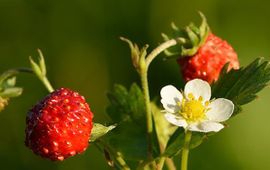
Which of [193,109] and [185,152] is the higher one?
[193,109]

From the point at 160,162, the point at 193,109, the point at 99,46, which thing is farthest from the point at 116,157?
the point at 99,46

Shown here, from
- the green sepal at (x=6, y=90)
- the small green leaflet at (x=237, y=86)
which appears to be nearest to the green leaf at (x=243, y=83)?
the small green leaflet at (x=237, y=86)

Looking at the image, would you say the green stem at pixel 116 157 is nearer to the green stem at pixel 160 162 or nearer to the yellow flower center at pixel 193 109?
the green stem at pixel 160 162

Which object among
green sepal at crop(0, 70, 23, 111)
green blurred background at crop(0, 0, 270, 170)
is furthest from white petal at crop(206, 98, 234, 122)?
green blurred background at crop(0, 0, 270, 170)

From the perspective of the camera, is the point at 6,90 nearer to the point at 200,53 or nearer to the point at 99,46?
the point at 200,53

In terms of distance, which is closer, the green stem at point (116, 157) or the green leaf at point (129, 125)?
the green stem at point (116, 157)

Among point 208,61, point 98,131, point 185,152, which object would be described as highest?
point 208,61

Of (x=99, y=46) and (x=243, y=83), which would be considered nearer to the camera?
(x=243, y=83)

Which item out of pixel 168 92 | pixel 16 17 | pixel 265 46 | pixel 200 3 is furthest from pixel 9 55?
pixel 168 92

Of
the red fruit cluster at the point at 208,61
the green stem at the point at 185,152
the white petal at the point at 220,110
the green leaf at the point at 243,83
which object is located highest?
the red fruit cluster at the point at 208,61
